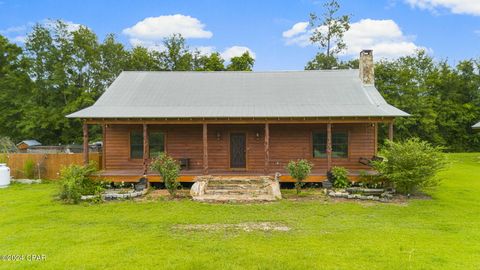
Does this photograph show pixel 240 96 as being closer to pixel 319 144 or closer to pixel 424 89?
pixel 319 144

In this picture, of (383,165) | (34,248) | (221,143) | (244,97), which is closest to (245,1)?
(244,97)

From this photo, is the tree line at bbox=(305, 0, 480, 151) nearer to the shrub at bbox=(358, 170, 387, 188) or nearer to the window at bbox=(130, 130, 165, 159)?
the shrub at bbox=(358, 170, 387, 188)

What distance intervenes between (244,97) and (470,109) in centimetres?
3190

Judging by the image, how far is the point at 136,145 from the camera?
1669 centimetres

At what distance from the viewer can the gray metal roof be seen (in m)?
15.0

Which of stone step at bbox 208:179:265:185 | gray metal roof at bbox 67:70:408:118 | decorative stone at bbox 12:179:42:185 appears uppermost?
gray metal roof at bbox 67:70:408:118

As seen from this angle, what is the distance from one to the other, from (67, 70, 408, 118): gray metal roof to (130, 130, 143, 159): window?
140 cm

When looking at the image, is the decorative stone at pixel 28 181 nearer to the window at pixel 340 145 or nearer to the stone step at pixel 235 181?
the stone step at pixel 235 181

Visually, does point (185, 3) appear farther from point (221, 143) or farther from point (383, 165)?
point (383, 165)

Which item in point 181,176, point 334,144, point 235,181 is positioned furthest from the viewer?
point 334,144

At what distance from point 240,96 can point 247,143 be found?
2.47 m

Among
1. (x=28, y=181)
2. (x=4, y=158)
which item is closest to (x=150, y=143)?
(x=28, y=181)

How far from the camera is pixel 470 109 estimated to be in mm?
37312

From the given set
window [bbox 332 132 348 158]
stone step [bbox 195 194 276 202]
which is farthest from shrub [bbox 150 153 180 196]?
window [bbox 332 132 348 158]
